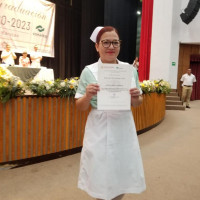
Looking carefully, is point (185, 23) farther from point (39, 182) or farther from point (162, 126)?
point (39, 182)

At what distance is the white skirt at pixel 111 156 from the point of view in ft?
4.17

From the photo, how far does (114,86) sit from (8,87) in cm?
157

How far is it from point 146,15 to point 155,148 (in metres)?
5.54

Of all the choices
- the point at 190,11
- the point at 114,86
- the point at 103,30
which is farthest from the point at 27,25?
the point at 114,86

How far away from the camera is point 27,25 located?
7797 mm

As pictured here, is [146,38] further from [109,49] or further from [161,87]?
[109,49]

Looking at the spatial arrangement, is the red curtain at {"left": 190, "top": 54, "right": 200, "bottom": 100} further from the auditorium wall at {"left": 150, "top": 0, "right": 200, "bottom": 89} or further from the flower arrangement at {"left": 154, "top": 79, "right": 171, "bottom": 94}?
the flower arrangement at {"left": 154, "top": 79, "right": 171, "bottom": 94}

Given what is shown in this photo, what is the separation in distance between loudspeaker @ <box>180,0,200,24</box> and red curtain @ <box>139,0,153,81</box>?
1.93 m

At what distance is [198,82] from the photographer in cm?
1149

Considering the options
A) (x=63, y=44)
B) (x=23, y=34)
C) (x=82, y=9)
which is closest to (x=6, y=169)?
(x=23, y=34)

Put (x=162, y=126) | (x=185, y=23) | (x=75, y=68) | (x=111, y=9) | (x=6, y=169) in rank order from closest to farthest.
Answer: (x=6, y=169) < (x=162, y=126) < (x=185, y=23) < (x=111, y=9) < (x=75, y=68)

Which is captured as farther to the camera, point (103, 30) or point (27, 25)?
point (27, 25)

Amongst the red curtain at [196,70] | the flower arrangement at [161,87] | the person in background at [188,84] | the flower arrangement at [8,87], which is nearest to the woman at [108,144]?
the flower arrangement at [8,87]

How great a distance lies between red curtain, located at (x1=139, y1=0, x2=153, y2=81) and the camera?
7559mm
